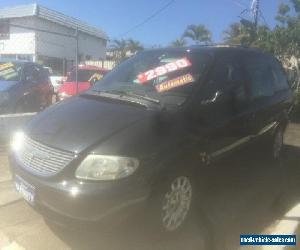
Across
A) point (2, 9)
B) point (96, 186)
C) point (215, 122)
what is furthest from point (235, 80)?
point (2, 9)

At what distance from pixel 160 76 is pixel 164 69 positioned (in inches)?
5.6

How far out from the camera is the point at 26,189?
11.5ft

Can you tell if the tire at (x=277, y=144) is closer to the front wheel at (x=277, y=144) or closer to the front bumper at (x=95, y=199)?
the front wheel at (x=277, y=144)

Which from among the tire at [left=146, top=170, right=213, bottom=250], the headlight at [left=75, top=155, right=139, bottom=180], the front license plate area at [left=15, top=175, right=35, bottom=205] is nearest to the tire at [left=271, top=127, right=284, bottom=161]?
the tire at [left=146, top=170, right=213, bottom=250]

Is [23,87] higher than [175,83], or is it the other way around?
[175,83]

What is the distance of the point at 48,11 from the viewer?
3225 cm

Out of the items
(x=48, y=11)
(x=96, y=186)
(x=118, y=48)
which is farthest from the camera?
→ (x=118, y=48)

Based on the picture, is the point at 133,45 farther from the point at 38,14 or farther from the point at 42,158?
the point at 42,158

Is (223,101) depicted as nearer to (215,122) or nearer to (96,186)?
(215,122)

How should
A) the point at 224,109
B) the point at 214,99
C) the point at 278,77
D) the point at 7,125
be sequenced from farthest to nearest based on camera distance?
the point at 7,125 → the point at 278,77 → the point at 224,109 → the point at 214,99

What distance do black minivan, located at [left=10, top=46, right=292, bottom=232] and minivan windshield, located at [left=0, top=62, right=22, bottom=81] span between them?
5053mm

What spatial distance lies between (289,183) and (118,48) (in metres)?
37.4

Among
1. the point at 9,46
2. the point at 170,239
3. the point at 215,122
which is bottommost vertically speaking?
the point at 170,239

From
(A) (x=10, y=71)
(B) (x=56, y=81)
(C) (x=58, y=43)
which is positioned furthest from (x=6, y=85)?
(C) (x=58, y=43)
